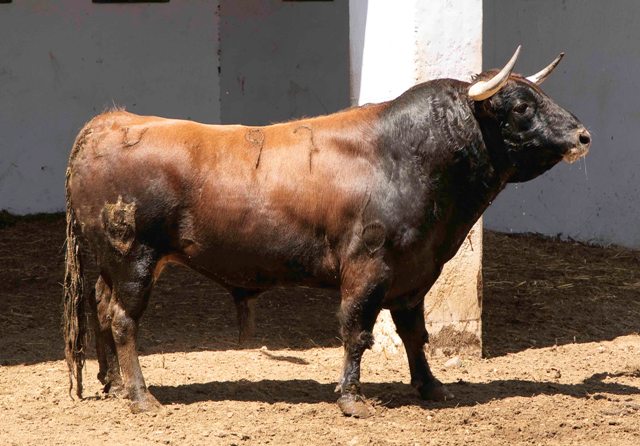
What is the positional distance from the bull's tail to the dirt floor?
10.2 inches

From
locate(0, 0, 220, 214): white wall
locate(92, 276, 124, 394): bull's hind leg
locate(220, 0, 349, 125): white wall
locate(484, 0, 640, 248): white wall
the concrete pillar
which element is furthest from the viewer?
locate(220, 0, 349, 125): white wall

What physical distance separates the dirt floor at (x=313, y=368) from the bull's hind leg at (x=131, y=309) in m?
0.17

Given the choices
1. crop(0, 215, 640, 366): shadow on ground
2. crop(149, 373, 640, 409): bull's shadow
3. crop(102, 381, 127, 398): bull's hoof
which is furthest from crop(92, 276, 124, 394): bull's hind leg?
crop(0, 215, 640, 366): shadow on ground

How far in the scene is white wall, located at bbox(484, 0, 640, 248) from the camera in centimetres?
1158

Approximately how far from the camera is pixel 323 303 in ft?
31.7

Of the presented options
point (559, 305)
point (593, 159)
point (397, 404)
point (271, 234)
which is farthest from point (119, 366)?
point (593, 159)

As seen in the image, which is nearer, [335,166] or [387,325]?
[335,166]

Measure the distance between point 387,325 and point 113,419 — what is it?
2328mm

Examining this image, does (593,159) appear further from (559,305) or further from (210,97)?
(210,97)

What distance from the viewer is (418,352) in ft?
24.0

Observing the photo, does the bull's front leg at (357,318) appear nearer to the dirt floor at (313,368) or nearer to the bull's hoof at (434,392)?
the dirt floor at (313,368)

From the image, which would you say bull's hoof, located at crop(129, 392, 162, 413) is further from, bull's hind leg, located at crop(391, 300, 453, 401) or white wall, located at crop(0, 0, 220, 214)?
white wall, located at crop(0, 0, 220, 214)

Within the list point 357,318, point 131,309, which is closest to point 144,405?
point 131,309

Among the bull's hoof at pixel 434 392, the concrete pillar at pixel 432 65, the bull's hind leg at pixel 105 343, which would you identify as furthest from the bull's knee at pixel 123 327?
the concrete pillar at pixel 432 65
